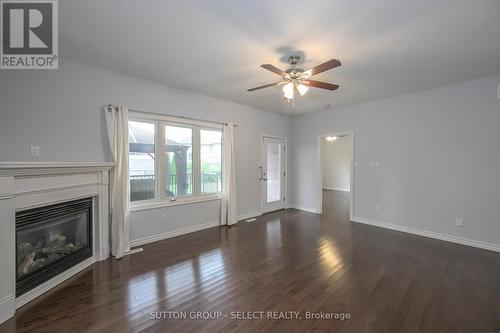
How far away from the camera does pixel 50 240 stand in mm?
2529

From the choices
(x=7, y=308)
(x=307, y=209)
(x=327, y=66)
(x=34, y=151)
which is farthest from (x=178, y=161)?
(x=307, y=209)

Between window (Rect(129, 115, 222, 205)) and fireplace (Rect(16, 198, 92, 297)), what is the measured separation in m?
0.80

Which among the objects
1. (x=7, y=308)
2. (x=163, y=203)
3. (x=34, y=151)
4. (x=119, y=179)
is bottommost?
(x=7, y=308)

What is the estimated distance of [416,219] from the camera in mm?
4070

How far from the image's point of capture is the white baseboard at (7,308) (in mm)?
1826

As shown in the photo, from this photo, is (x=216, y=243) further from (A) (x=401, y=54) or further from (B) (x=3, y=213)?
(A) (x=401, y=54)

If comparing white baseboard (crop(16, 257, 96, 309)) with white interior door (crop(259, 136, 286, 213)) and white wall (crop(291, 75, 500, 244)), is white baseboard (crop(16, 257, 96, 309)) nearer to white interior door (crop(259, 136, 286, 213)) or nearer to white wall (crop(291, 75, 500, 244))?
white interior door (crop(259, 136, 286, 213))

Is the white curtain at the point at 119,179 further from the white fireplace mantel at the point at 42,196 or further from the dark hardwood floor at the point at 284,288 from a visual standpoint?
the dark hardwood floor at the point at 284,288

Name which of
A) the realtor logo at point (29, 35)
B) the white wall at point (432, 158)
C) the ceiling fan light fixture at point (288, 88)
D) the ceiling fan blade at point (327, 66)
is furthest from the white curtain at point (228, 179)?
the realtor logo at point (29, 35)

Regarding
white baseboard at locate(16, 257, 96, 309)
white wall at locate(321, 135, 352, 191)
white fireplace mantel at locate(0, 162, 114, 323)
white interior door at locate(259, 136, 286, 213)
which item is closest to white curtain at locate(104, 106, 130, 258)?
white fireplace mantel at locate(0, 162, 114, 323)

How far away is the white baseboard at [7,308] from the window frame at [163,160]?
1.61m

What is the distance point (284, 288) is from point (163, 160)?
286 centimetres

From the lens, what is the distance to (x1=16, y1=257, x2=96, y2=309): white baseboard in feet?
6.73

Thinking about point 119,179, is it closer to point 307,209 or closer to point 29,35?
point 29,35
